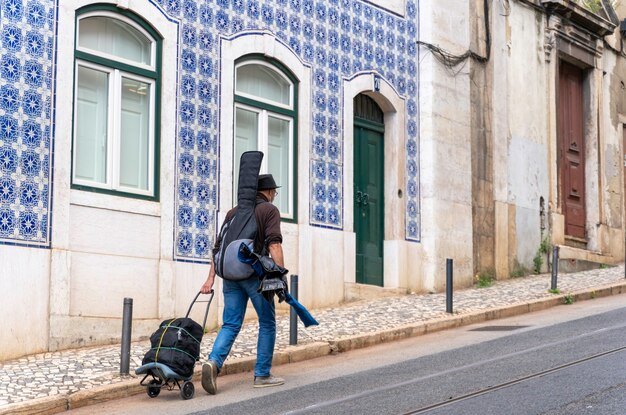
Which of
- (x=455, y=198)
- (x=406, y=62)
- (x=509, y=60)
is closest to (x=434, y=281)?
(x=455, y=198)

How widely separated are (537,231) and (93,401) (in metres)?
12.4

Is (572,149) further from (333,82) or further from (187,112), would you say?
(187,112)

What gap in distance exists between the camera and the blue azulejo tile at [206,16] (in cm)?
1388

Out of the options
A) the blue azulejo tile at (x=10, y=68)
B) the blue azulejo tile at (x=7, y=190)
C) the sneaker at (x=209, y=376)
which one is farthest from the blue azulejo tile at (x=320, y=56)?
the sneaker at (x=209, y=376)

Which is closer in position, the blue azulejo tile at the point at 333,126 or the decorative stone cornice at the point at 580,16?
the blue azulejo tile at the point at 333,126

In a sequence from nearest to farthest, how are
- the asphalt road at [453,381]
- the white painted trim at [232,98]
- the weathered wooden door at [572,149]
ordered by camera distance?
the asphalt road at [453,381], the white painted trim at [232,98], the weathered wooden door at [572,149]

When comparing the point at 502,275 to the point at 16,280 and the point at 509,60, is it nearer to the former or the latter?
the point at 509,60

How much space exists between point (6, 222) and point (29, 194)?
1.45ft

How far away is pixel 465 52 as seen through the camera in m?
18.5

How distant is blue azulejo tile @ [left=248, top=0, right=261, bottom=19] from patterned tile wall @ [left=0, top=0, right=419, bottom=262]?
13 mm

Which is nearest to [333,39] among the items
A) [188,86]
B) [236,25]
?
[236,25]

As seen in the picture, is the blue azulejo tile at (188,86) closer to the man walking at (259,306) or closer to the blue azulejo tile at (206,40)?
the blue azulejo tile at (206,40)

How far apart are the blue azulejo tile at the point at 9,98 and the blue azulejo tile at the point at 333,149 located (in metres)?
5.34

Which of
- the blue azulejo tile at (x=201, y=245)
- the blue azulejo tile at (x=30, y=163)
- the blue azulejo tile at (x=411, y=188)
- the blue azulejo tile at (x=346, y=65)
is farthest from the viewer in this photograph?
the blue azulejo tile at (x=411, y=188)
